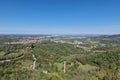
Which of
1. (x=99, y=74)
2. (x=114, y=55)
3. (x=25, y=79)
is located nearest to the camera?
(x=25, y=79)

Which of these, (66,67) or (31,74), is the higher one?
(31,74)

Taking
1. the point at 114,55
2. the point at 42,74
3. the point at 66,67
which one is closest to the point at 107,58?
the point at 114,55

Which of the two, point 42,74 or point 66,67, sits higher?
point 42,74

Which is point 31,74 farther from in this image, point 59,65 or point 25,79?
point 59,65

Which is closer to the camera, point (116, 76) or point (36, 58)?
point (116, 76)

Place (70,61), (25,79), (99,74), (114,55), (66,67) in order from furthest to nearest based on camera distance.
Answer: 1. (114,55)
2. (70,61)
3. (66,67)
4. (99,74)
5. (25,79)

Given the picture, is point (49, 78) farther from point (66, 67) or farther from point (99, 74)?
point (66, 67)

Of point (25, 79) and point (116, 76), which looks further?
point (116, 76)

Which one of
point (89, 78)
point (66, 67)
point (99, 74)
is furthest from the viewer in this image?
point (66, 67)

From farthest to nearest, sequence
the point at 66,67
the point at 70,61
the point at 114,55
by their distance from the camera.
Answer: the point at 114,55
the point at 70,61
the point at 66,67

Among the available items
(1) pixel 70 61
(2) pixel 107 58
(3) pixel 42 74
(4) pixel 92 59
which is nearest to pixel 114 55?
(2) pixel 107 58
